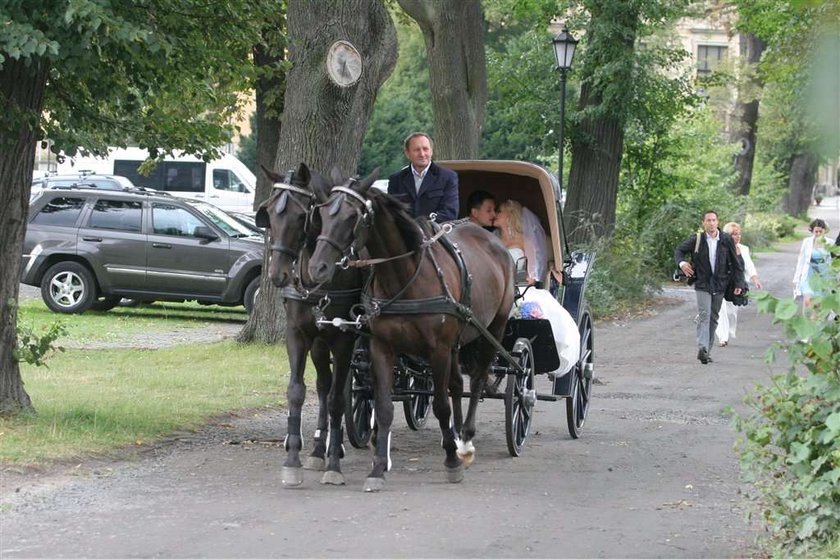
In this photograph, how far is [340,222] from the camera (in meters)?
8.46

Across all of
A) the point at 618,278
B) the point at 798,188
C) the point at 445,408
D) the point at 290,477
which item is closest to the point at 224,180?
the point at 618,278

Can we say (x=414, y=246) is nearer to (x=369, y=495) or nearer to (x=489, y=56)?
(x=369, y=495)

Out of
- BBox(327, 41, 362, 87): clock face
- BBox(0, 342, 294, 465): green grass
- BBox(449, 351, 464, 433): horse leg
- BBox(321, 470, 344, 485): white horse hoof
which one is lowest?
BBox(321, 470, 344, 485): white horse hoof

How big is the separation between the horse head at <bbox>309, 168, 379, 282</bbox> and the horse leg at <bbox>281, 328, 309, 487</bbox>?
78cm

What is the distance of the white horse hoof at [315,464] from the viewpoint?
30.8ft

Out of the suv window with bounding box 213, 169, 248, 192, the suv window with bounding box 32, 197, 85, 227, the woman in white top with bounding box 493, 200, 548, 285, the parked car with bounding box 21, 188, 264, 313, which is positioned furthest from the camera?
the suv window with bounding box 213, 169, 248, 192

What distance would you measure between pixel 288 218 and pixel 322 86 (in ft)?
23.9

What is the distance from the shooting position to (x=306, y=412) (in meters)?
12.8

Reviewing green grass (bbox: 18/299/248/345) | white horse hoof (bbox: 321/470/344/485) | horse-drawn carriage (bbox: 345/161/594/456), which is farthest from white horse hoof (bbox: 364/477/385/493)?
green grass (bbox: 18/299/248/345)

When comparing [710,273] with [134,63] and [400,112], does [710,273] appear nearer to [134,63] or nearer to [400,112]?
[134,63]

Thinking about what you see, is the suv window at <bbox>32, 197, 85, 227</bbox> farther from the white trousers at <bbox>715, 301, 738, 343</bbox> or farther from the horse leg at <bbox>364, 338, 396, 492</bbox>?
the horse leg at <bbox>364, 338, 396, 492</bbox>

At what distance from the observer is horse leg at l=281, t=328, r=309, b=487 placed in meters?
8.76

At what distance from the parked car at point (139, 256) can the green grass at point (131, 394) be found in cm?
393

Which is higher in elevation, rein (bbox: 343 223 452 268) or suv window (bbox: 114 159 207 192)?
suv window (bbox: 114 159 207 192)
